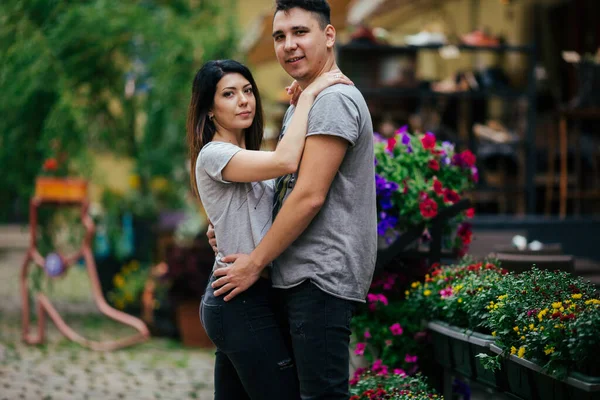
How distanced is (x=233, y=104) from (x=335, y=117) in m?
0.51

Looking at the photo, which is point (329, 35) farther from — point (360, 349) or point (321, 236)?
point (360, 349)

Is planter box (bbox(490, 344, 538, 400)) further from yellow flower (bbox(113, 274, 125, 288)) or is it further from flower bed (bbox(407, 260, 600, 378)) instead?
yellow flower (bbox(113, 274, 125, 288))

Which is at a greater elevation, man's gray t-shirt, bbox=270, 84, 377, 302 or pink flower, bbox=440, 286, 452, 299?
man's gray t-shirt, bbox=270, 84, 377, 302

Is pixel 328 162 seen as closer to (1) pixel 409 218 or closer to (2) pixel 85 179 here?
(1) pixel 409 218

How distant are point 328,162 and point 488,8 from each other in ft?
40.2

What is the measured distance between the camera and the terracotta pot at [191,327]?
786 cm

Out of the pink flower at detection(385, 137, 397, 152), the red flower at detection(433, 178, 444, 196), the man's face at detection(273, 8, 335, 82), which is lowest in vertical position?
the red flower at detection(433, 178, 444, 196)

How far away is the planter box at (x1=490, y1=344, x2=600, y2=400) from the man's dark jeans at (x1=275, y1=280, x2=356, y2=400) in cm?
70

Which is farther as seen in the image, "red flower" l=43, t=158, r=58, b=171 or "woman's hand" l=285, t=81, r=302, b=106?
"red flower" l=43, t=158, r=58, b=171

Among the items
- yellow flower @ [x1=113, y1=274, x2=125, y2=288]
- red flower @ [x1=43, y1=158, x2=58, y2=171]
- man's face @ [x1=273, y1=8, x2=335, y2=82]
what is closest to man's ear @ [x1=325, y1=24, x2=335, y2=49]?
man's face @ [x1=273, y1=8, x2=335, y2=82]

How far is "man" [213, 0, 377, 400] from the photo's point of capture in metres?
2.84

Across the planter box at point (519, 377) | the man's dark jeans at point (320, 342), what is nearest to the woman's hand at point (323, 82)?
the man's dark jeans at point (320, 342)

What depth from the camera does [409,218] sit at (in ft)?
14.3

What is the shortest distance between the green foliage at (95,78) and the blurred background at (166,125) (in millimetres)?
16
